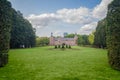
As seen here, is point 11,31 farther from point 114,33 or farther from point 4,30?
point 114,33

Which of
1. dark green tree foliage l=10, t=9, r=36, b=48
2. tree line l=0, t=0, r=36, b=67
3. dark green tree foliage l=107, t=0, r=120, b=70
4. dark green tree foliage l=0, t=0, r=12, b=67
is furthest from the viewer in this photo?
dark green tree foliage l=10, t=9, r=36, b=48

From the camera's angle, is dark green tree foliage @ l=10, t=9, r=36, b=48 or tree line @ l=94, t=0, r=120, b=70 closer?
tree line @ l=94, t=0, r=120, b=70

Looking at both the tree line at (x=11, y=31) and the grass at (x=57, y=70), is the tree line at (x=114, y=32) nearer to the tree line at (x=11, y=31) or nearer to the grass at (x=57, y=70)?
the grass at (x=57, y=70)

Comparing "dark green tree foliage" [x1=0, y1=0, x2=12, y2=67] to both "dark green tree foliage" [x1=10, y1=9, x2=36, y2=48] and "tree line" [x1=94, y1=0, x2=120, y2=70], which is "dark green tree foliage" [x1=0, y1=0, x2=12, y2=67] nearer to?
"tree line" [x1=94, y1=0, x2=120, y2=70]

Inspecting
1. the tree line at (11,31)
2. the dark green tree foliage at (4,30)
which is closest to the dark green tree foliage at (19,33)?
the tree line at (11,31)

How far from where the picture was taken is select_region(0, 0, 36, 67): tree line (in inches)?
461

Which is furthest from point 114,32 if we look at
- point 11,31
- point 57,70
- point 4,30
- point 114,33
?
point 11,31

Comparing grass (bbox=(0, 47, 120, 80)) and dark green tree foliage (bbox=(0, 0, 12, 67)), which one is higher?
dark green tree foliage (bbox=(0, 0, 12, 67))

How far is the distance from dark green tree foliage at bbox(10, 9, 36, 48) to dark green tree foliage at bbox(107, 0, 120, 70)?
116 feet

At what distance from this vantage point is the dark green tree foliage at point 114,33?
1077cm

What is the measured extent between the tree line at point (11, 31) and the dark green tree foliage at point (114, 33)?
755 cm

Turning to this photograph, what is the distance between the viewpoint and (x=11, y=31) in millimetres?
43000

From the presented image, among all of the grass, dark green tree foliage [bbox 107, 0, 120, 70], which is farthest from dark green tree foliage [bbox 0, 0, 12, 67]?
dark green tree foliage [bbox 107, 0, 120, 70]

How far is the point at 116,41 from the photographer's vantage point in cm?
1085
